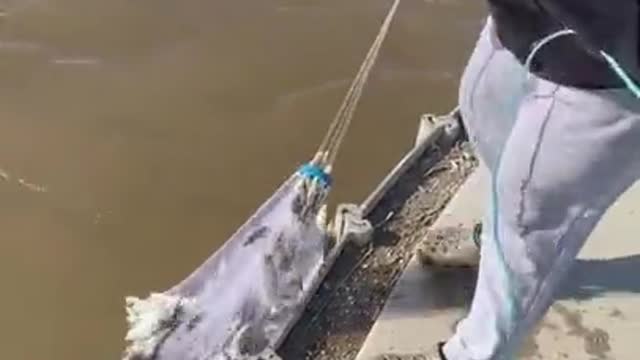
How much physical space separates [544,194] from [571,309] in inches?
34.3

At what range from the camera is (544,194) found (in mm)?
2535

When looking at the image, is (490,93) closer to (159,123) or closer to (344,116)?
(344,116)

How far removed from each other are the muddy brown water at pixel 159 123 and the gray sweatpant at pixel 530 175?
5.13ft

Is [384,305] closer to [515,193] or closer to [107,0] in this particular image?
[515,193]

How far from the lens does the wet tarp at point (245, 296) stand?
10.1 feet

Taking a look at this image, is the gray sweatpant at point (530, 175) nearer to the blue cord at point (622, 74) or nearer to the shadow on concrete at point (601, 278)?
the blue cord at point (622, 74)

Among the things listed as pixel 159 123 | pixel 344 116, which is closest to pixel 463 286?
pixel 344 116

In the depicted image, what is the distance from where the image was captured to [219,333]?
123 inches

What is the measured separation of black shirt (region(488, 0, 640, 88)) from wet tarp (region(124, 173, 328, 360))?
897 millimetres

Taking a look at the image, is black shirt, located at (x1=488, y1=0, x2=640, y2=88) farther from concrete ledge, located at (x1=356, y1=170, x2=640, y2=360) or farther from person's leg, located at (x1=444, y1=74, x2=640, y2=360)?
concrete ledge, located at (x1=356, y1=170, x2=640, y2=360)

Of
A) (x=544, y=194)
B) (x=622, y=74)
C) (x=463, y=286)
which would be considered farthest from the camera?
(x=463, y=286)

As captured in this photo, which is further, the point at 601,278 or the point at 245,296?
the point at 601,278

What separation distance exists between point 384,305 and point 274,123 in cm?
176

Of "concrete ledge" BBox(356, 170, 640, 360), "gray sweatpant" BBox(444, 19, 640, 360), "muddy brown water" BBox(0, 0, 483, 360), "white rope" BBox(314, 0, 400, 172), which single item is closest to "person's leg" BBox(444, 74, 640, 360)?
"gray sweatpant" BBox(444, 19, 640, 360)
